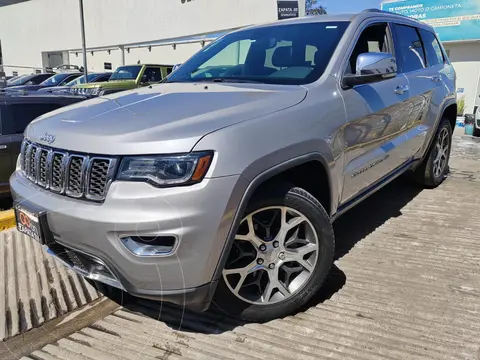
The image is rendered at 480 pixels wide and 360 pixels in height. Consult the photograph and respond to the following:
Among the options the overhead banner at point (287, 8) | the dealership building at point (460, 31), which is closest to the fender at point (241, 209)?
the dealership building at point (460, 31)

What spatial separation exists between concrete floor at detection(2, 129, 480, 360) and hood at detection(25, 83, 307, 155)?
1.17 metres

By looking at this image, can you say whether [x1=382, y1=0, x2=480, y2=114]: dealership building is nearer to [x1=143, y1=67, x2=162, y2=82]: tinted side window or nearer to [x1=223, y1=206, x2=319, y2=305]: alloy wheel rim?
[x1=143, y1=67, x2=162, y2=82]: tinted side window

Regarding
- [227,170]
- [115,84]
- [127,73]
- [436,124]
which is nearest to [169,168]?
[227,170]

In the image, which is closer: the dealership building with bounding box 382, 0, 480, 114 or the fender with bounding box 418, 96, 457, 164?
the fender with bounding box 418, 96, 457, 164

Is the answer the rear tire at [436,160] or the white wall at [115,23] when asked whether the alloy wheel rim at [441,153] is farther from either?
the white wall at [115,23]

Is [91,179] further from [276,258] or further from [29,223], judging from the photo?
[276,258]

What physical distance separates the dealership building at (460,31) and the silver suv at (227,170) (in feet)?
43.9

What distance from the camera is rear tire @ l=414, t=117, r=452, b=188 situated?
5.17 metres

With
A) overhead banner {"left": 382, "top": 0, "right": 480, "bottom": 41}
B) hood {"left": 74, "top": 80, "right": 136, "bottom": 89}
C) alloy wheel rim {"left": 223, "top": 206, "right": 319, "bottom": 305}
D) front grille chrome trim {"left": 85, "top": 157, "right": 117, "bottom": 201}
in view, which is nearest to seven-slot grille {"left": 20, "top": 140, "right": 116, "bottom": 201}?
front grille chrome trim {"left": 85, "top": 157, "right": 117, "bottom": 201}

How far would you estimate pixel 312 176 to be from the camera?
9.43 ft

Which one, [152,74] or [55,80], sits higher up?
[55,80]

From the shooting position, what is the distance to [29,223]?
8.19ft

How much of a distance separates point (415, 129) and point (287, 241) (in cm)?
246

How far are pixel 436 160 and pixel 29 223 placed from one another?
4.67m
